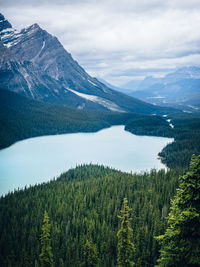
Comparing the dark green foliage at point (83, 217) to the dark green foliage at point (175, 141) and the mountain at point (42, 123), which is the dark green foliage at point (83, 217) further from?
the mountain at point (42, 123)

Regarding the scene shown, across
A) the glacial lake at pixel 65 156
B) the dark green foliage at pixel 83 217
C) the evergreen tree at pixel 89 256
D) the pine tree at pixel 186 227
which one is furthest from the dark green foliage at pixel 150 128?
the pine tree at pixel 186 227

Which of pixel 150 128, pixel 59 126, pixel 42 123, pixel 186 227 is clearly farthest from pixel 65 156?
pixel 186 227

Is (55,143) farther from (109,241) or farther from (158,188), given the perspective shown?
(109,241)

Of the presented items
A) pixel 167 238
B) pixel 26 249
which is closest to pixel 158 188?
pixel 26 249

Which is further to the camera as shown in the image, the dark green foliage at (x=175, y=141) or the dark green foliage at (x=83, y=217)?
the dark green foliage at (x=175, y=141)

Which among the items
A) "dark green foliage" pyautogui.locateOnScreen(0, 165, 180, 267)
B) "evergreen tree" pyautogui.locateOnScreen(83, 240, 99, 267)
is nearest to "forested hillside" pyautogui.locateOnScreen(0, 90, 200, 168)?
"dark green foliage" pyautogui.locateOnScreen(0, 165, 180, 267)

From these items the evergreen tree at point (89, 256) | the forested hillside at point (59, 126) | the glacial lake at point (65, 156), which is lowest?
the evergreen tree at point (89, 256)
